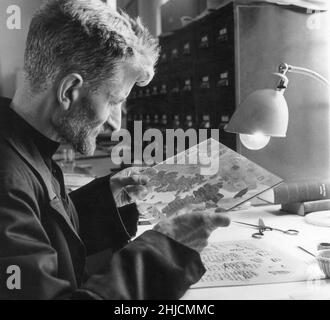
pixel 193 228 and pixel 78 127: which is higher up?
pixel 78 127

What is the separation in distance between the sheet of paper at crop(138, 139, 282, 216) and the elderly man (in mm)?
313

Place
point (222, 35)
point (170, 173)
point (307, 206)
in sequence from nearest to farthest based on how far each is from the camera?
point (170, 173)
point (307, 206)
point (222, 35)

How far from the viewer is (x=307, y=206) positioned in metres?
1.55

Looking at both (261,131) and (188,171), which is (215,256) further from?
(261,131)

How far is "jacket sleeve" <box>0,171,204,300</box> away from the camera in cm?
69

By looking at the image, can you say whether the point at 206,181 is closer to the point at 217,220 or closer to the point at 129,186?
the point at 129,186

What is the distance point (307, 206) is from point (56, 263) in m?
1.08

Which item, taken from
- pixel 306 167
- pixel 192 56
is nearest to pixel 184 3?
pixel 192 56

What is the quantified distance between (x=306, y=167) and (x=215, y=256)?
3.02 ft

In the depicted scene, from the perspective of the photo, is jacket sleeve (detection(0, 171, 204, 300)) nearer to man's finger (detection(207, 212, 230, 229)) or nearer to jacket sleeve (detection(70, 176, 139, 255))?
man's finger (detection(207, 212, 230, 229))

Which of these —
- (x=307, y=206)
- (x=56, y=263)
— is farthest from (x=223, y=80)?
(x=56, y=263)

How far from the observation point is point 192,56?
7.72ft

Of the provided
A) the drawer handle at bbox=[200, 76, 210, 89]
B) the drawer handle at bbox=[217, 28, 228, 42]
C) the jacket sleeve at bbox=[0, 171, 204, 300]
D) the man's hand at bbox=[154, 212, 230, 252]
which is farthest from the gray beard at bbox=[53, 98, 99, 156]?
the drawer handle at bbox=[200, 76, 210, 89]
